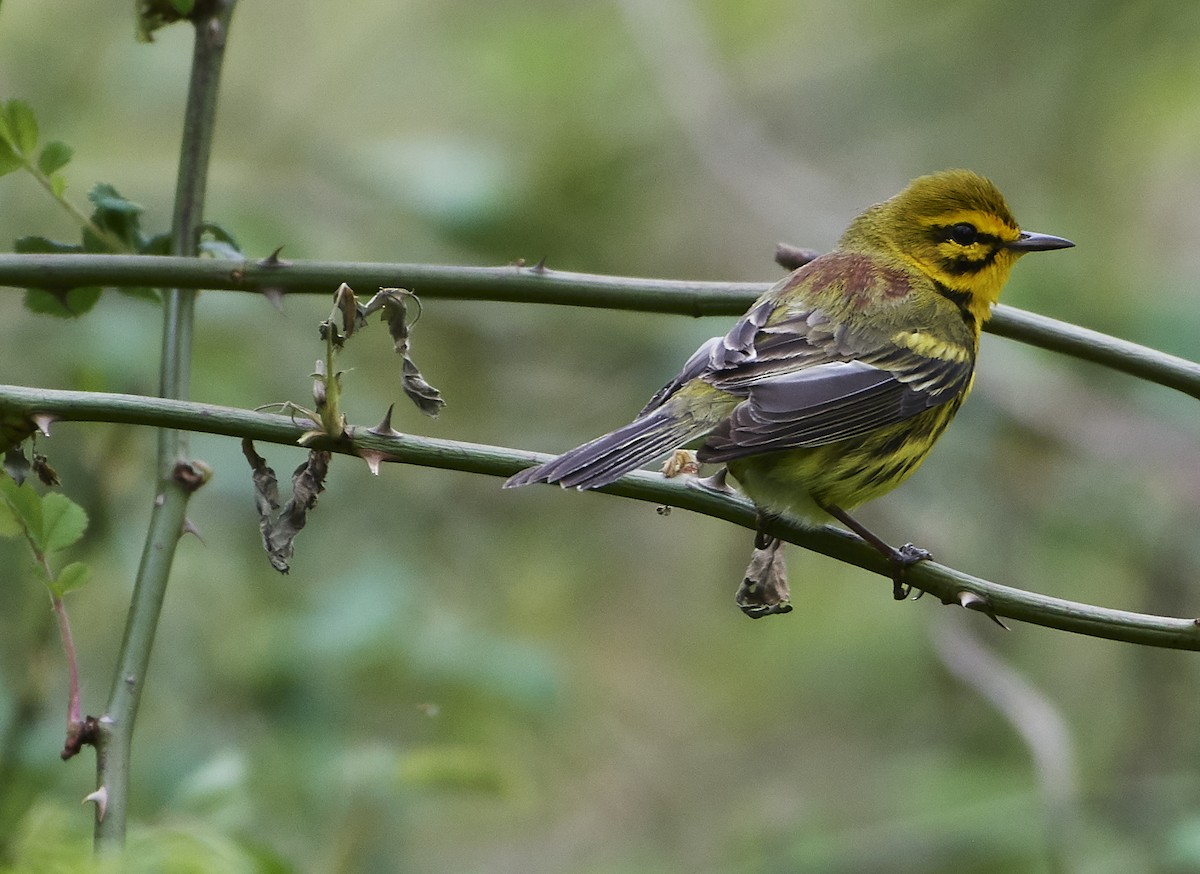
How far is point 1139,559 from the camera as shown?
610 centimetres

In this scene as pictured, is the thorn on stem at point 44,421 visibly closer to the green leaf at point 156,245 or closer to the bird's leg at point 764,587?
the green leaf at point 156,245

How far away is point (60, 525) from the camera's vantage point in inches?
84.4

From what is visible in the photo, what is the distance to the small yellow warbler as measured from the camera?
3.32 m

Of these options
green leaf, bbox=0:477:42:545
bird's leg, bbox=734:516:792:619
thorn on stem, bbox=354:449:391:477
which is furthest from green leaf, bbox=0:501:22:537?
bird's leg, bbox=734:516:792:619

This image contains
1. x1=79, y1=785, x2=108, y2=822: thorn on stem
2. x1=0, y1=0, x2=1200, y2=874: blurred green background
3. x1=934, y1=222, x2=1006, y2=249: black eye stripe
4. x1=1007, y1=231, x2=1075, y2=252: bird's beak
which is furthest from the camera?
x1=934, y1=222, x2=1006, y2=249: black eye stripe

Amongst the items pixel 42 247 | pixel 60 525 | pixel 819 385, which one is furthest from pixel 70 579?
pixel 819 385

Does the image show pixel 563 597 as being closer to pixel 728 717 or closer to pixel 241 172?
Answer: pixel 728 717

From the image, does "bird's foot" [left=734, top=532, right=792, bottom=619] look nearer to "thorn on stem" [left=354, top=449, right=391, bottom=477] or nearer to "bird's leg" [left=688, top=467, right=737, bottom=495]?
"bird's leg" [left=688, top=467, right=737, bottom=495]

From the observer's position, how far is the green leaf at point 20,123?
2.51 metres

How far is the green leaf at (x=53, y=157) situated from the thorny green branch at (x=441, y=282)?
216mm

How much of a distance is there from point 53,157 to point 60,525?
33.3 inches

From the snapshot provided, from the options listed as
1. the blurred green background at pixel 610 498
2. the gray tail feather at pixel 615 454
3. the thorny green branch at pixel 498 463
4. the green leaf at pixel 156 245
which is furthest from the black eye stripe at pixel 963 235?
the green leaf at pixel 156 245

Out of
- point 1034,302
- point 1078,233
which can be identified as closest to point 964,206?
point 1034,302

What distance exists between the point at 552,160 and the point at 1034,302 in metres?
2.34
